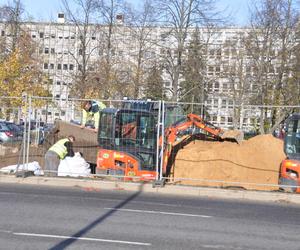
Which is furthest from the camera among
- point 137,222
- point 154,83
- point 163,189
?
point 154,83

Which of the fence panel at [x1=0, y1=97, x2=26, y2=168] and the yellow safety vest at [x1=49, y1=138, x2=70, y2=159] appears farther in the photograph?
the fence panel at [x1=0, y1=97, x2=26, y2=168]

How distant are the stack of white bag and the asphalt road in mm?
2524

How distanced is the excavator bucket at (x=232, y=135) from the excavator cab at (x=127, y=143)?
2.84 meters

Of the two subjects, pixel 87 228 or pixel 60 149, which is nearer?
pixel 87 228

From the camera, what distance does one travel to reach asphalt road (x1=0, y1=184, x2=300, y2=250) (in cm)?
779

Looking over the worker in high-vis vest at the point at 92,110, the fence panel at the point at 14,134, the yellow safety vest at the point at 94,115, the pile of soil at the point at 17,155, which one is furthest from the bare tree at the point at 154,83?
the pile of soil at the point at 17,155

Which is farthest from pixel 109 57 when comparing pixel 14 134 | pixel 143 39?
pixel 14 134

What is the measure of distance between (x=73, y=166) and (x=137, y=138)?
2.30 m

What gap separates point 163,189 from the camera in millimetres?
14391

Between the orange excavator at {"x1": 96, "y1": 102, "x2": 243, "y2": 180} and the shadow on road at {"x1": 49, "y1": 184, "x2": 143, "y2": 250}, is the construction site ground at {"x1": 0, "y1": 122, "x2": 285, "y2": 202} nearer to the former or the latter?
the orange excavator at {"x1": 96, "y1": 102, "x2": 243, "y2": 180}

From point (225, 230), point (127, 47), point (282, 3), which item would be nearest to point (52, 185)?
point (225, 230)

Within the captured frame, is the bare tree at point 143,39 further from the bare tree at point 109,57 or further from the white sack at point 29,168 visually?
the white sack at point 29,168

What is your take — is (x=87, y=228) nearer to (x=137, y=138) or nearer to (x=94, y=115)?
(x=137, y=138)

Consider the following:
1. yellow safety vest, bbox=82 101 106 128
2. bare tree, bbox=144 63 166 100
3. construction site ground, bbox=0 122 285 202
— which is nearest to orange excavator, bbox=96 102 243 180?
construction site ground, bbox=0 122 285 202
